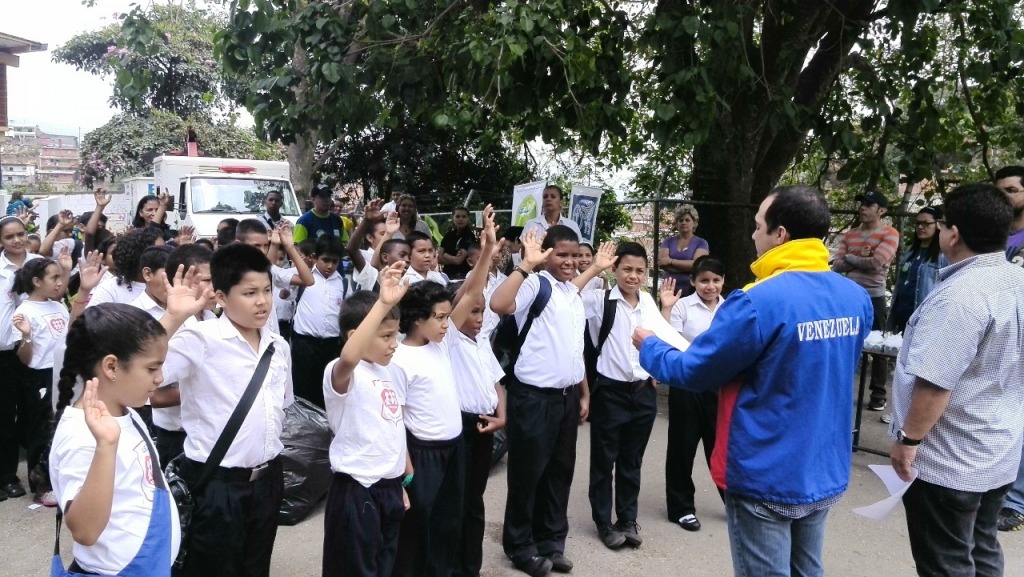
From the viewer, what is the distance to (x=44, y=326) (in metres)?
4.96

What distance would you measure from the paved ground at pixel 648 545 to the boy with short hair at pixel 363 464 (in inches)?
47.1

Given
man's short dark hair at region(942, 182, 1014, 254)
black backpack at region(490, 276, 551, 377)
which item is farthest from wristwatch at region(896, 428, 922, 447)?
black backpack at region(490, 276, 551, 377)

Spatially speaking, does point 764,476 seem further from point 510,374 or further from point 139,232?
point 139,232

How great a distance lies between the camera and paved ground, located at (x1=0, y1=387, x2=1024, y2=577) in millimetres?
4344

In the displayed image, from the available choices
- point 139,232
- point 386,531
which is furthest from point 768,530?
point 139,232

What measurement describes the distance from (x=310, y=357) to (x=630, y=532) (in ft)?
9.07

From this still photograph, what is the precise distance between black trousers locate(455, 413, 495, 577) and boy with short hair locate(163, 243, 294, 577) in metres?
1.13

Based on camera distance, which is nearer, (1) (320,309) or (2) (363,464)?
(2) (363,464)

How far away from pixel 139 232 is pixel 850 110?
5.97 meters

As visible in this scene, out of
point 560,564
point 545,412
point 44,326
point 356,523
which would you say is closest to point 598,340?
point 545,412

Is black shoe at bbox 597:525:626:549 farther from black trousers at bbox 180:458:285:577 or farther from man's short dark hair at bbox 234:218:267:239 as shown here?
A: man's short dark hair at bbox 234:218:267:239

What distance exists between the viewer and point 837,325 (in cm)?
269

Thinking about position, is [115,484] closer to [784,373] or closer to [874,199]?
[784,373]

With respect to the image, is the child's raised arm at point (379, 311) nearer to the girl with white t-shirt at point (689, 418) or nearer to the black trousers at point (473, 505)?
the black trousers at point (473, 505)
